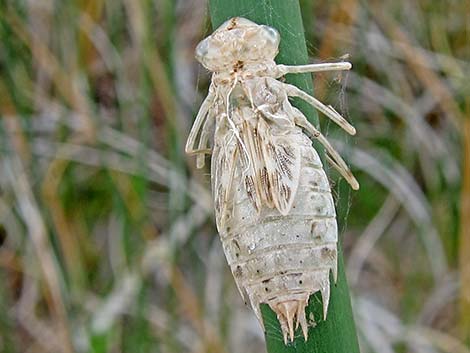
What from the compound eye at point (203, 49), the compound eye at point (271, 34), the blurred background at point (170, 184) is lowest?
the blurred background at point (170, 184)

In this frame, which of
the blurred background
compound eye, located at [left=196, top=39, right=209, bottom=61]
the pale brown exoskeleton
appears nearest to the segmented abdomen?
the pale brown exoskeleton

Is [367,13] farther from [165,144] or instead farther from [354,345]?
[354,345]

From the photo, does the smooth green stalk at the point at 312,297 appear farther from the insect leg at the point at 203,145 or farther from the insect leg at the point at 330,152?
the insect leg at the point at 203,145

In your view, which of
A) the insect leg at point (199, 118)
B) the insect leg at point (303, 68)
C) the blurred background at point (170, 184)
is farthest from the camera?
the blurred background at point (170, 184)

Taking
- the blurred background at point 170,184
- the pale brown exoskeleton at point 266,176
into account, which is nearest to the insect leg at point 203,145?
the pale brown exoskeleton at point 266,176

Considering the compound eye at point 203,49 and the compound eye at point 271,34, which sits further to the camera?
the compound eye at point 203,49

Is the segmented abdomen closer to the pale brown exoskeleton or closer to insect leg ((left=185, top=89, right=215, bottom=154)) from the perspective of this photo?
the pale brown exoskeleton
